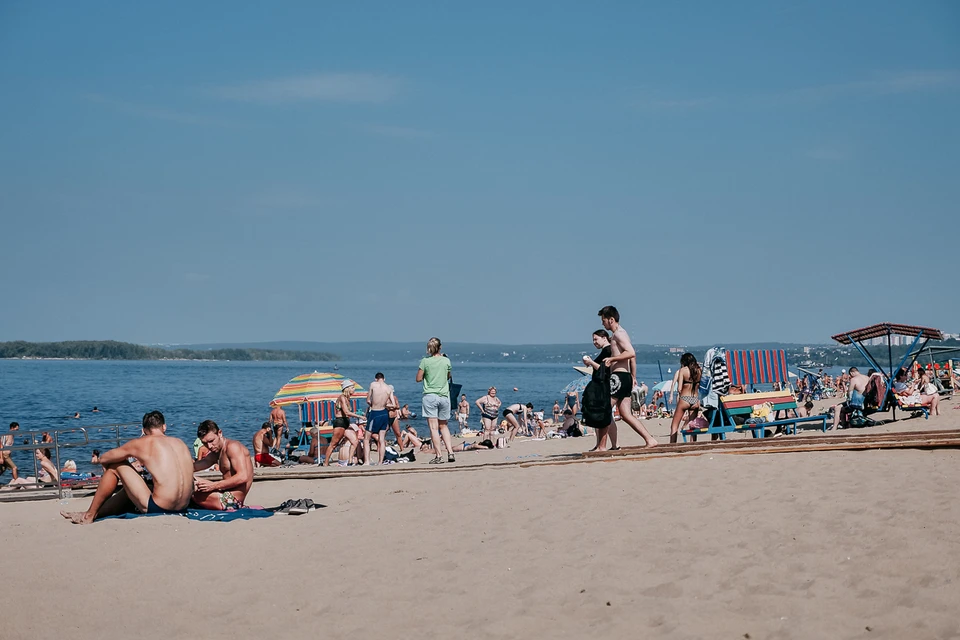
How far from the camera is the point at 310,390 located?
745 inches

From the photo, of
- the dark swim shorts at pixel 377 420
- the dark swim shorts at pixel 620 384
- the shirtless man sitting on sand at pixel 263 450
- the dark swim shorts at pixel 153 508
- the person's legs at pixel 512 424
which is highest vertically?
the dark swim shorts at pixel 620 384

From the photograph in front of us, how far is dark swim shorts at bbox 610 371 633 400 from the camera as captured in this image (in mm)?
9953

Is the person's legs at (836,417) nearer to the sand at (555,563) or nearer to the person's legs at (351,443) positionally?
the sand at (555,563)

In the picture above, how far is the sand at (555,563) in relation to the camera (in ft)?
14.7

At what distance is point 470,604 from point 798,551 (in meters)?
1.87

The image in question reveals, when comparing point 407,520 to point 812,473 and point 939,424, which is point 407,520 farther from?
point 939,424

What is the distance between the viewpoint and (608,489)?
766 centimetres

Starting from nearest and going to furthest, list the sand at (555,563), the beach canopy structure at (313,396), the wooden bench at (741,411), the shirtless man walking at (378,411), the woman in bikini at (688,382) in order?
the sand at (555,563)
the woman in bikini at (688,382)
the wooden bench at (741,411)
the shirtless man walking at (378,411)
the beach canopy structure at (313,396)

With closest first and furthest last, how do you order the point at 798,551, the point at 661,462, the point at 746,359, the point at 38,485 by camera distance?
the point at 798,551, the point at 661,462, the point at 38,485, the point at 746,359

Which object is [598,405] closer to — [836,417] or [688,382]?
[688,382]

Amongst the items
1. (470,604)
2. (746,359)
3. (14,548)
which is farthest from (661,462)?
(746,359)

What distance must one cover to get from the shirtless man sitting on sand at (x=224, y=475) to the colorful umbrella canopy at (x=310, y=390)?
10024 millimetres

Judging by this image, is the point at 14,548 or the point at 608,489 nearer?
the point at 14,548

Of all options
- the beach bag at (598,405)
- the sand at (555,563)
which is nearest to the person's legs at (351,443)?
the beach bag at (598,405)
